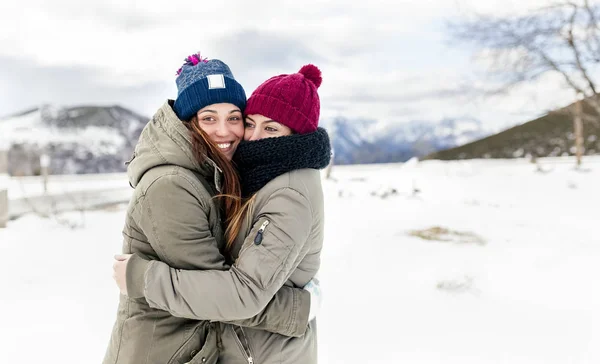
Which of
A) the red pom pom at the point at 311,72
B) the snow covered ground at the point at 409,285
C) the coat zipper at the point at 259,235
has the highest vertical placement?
the red pom pom at the point at 311,72

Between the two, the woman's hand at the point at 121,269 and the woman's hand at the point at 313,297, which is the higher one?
the woman's hand at the point at 121,269

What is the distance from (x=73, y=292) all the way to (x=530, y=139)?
1980 centimetres

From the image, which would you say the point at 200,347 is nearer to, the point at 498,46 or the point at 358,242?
the point at 358,242

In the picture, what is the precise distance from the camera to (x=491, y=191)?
10.7m

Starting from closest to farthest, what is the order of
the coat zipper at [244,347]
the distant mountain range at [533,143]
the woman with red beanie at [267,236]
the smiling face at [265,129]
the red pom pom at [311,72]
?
the woman with red beanie at [267,236] < the coat zipper at [244,347] < the smiling face at [265,129] < the red pom pom at [311,72] < the distant mountain range at [533,143]

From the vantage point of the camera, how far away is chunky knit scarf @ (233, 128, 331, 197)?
182 centimetres

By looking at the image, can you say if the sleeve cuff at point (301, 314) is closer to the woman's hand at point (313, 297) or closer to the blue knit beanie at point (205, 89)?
the woman's hand at point (313, 297)

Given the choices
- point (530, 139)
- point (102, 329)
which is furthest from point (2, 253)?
point (530, 139)

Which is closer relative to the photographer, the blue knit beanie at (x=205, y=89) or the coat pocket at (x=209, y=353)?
the coat pocket at (x=209, y=353)

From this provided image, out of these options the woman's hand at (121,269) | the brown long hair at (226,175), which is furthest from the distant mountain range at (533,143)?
the woman's hand at (121,269)

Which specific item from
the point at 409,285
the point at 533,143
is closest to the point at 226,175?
the point at 409,285

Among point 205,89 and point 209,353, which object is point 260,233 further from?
point 205,89

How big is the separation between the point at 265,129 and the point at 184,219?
584 mm

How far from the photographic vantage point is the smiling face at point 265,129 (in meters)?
2.01
